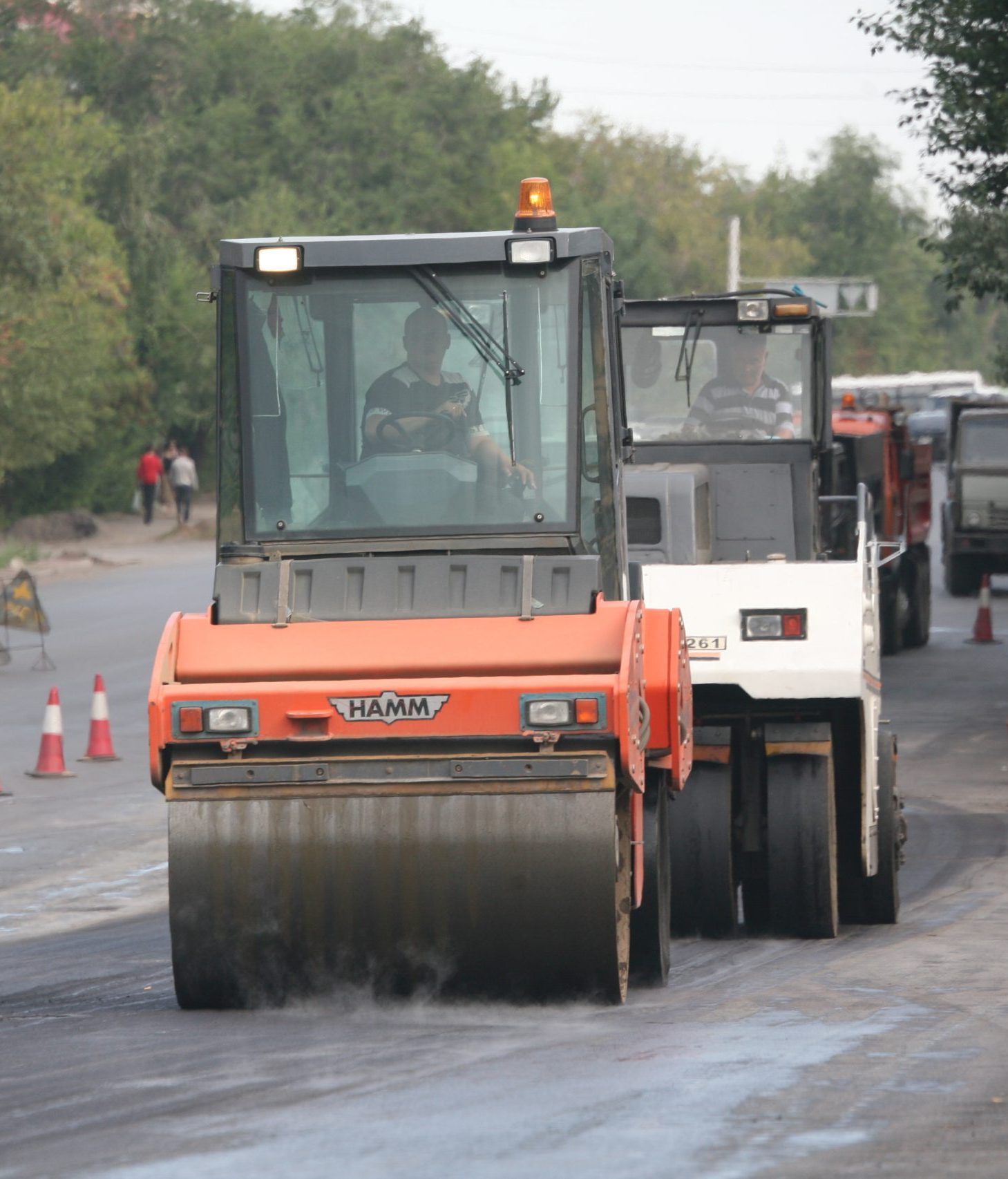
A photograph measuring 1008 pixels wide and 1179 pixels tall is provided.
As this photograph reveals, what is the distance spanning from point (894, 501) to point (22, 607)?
9751 mm

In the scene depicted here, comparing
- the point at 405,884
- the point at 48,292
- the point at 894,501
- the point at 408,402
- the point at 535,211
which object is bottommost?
the point at 405,884

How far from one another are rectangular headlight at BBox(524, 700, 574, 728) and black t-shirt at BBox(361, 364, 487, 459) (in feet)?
3.89

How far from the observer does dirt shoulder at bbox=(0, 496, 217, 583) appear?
1419 inches

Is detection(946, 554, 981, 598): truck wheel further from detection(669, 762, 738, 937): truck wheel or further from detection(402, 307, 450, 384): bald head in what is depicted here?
detection(402, 307, 450, 384): bald head

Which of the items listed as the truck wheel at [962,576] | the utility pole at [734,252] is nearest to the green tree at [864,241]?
the utility pole at [734,252]

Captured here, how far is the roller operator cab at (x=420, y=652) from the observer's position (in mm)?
7027

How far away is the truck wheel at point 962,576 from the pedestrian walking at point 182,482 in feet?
60.3

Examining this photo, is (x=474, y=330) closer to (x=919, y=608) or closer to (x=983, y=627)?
(x=919, y=608)

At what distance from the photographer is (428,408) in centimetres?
780

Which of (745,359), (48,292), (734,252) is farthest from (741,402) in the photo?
(734,252)

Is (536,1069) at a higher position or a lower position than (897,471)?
lower

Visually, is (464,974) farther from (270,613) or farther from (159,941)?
(159,941)

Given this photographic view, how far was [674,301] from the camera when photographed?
1349cm

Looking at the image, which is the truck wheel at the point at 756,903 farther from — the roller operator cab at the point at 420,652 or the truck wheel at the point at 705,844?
the roller operator cab at the point at 420,652
